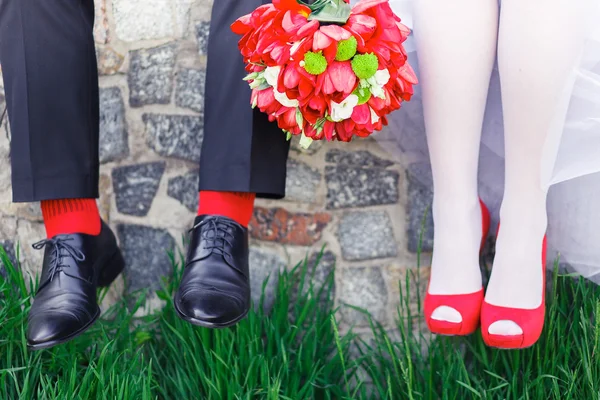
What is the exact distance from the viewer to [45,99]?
1212mm

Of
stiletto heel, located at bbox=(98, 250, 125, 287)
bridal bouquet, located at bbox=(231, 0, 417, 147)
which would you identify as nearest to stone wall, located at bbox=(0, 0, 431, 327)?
stiletto heel, located at bbox=(98, 250, 125, 287)

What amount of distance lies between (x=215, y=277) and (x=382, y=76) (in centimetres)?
46

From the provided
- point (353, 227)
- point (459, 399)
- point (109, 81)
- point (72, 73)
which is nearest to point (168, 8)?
point (109, 81)

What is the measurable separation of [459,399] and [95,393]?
70 cm

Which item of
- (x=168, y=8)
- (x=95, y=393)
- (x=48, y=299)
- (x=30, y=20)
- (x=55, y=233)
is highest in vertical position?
(x=168, y=8)

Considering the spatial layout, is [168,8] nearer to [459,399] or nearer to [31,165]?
[31,165]

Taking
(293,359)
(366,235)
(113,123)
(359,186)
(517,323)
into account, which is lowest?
(293,359)

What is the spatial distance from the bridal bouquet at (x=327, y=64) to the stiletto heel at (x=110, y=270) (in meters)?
0.55

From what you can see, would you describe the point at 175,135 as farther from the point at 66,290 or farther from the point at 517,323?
the point at 517,323

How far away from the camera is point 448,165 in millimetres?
1185

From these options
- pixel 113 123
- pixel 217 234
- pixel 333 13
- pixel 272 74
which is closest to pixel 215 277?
pixel 217 234

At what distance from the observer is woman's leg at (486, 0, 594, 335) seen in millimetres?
1037

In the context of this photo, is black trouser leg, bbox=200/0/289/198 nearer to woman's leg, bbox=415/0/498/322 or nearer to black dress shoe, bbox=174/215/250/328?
black dress shoe, bbox=174/215/250/328

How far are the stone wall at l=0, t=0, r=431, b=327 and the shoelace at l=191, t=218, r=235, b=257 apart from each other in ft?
1.01
